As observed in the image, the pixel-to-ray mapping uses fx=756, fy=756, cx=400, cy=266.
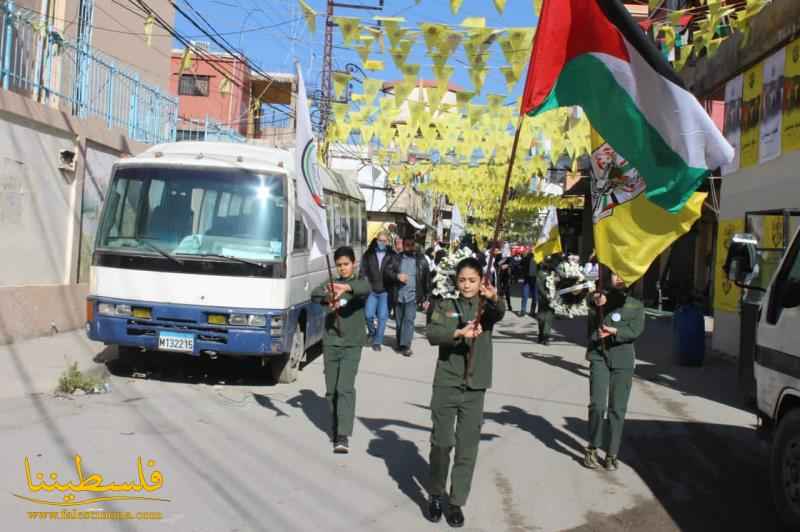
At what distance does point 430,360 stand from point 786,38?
23.6ft

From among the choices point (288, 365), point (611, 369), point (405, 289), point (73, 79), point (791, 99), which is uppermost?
point (791, 99)

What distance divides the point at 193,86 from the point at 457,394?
3479 centimetres

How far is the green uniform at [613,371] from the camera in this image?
6.47m

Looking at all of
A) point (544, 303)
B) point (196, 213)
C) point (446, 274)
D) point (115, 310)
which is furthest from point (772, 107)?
point (115, 310)

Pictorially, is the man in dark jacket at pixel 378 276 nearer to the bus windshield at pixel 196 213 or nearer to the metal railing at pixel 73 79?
the bus windshield at pixel 196 213

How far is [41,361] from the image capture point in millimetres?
9383

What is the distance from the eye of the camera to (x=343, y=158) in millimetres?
34188

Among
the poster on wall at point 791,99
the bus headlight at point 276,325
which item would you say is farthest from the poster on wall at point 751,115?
the bus headlight at point 276,325

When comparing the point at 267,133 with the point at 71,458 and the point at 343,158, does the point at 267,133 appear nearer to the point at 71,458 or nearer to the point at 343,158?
the point at 343,158

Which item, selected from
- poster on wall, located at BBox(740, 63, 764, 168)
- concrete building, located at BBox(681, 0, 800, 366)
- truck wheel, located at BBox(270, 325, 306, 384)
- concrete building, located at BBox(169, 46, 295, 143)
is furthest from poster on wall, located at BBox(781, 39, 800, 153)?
concrete building, located at BBox(169, 46, 295, 143)

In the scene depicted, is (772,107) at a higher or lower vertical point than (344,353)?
higher

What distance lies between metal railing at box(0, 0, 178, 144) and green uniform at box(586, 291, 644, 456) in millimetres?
8370

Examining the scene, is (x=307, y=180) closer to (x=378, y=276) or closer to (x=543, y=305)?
(x=378, y=276)

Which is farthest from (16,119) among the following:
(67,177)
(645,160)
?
(645,160)
